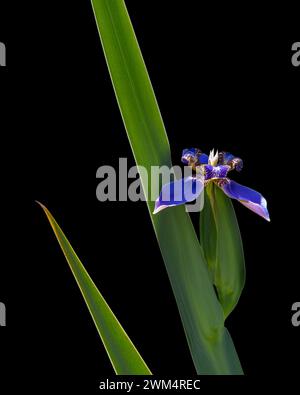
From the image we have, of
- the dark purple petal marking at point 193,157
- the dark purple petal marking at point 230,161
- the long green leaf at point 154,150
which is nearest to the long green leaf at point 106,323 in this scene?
the long green leaf at point 154,150

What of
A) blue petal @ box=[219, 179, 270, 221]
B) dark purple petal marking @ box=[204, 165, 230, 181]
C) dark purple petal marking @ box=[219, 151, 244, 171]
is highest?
dark purple petal marking @ box=[219, 151, 244, 171]

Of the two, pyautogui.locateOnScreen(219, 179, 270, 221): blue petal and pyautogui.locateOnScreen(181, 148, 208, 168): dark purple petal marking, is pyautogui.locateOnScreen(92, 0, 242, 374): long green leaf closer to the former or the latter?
pyautogui.locateOnScreen(181, 148, 208, 168): dark purple petal marking

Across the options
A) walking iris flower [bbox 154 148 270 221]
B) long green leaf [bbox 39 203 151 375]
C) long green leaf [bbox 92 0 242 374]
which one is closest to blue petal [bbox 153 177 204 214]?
walking iris flower [bbox 154 148 270 221]

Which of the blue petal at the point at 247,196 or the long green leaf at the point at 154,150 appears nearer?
the blue petal at the point at 247,196

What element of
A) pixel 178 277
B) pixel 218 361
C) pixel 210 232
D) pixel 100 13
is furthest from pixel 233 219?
pixel 100 13

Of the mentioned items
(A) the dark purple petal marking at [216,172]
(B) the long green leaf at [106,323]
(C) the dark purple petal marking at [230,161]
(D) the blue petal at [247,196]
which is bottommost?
(B) the long green leaf at [106,323]

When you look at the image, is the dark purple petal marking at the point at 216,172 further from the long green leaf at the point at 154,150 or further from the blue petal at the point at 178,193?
the long green leaf at the point at 154,150

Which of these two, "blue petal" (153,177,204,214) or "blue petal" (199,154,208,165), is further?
"blue petal" (199,154,208,165)
